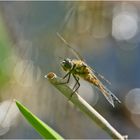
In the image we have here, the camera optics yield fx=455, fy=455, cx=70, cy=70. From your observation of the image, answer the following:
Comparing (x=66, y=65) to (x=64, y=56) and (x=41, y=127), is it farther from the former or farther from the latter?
(x=41, y=127)

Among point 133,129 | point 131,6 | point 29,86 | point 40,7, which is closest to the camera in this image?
point 29,86

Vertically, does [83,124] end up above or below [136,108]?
above

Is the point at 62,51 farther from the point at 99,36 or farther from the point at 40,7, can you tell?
the point at 99,36

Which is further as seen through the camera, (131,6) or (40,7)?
(131,6)

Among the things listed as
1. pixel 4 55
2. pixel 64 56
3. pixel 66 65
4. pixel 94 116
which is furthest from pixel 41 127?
pixel 64 56

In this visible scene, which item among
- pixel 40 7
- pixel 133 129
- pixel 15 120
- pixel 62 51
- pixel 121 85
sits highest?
pixel 40 7

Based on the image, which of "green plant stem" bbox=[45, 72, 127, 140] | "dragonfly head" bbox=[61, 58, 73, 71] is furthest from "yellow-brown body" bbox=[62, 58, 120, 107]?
"green plant stem" bbox=[45, 72, 127, 140]

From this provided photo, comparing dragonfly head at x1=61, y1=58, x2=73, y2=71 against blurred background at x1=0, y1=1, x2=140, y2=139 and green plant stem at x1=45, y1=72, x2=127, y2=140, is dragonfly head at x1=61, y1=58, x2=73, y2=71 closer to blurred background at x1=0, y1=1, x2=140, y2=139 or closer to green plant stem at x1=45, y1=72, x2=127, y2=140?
blurred background at x1=0, y1=1, x2=140, y2=139

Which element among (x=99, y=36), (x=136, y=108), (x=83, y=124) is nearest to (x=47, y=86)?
(x=83, y=124)

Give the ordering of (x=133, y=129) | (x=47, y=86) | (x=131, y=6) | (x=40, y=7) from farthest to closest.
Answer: (x=131, y=6)
(x=133, y=129)
(x=40, y=7)
(x=47, y=86)
